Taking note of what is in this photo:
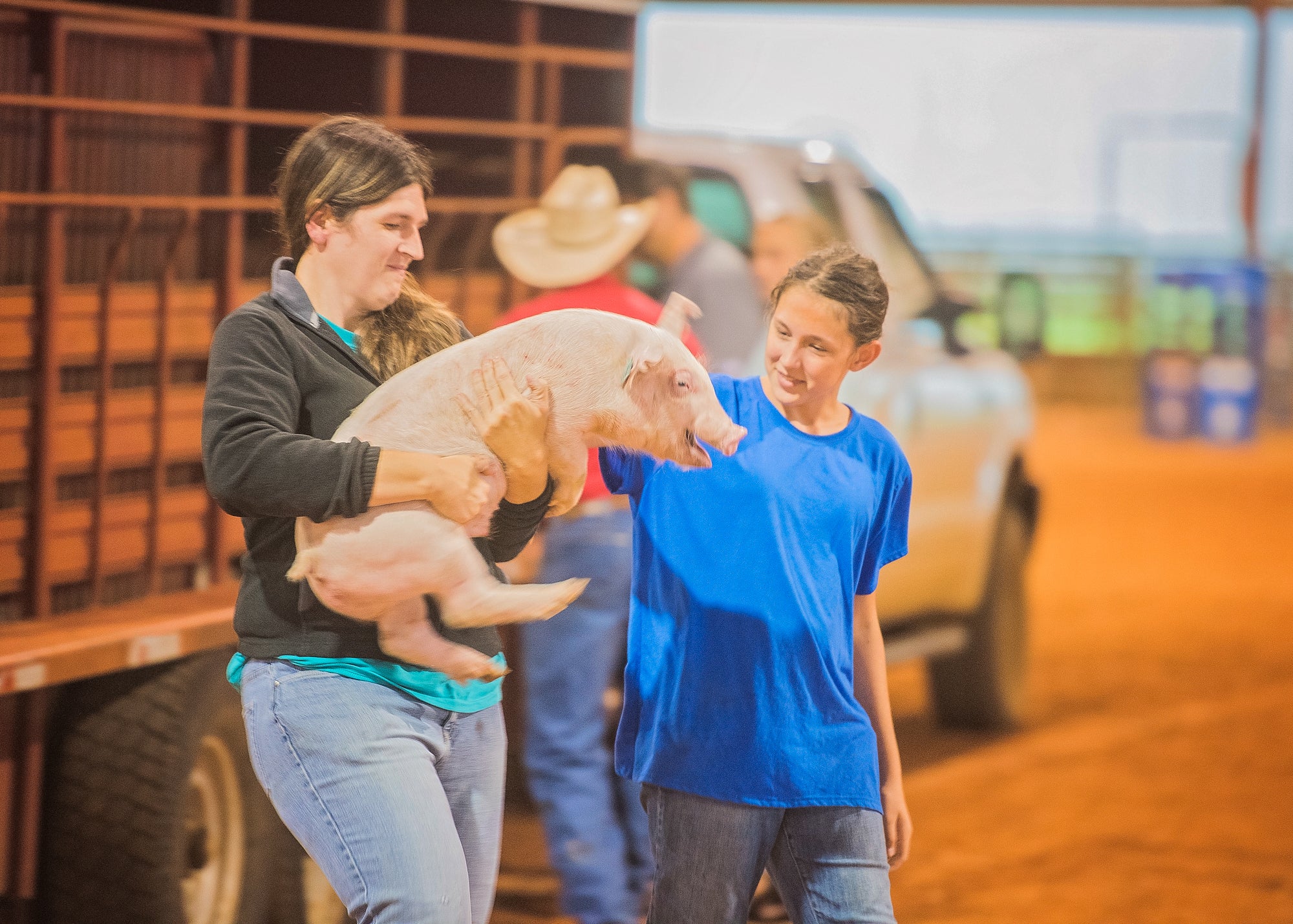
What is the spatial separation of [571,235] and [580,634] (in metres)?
1.24

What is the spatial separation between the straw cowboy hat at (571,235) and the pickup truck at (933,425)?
903 millimetres

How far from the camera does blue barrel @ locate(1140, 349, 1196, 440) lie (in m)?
22.3

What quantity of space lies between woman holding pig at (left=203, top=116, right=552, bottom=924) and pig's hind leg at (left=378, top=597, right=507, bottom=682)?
0.06 metres

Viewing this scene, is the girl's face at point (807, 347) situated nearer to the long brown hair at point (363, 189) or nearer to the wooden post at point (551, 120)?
the long brown hair at point (363, 189)

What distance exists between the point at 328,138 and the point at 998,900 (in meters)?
4.00

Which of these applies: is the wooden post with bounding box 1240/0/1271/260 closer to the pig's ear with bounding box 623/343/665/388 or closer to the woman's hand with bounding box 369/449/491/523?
the pig's ear with bounding box 623/343/665/388

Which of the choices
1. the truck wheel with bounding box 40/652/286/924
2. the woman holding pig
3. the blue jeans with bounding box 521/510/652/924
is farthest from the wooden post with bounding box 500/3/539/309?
the woman holding pig

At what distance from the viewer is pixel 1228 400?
72.4ft

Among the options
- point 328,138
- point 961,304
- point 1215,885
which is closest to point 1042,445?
point 961,304

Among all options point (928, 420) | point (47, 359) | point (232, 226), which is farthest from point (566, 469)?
point (928, 420)

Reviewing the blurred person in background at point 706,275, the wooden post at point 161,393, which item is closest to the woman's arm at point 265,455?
the wooden post at point 161,393

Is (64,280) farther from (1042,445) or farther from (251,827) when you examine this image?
(1042,445)

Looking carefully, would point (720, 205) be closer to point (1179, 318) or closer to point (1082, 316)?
point (1179, 318)

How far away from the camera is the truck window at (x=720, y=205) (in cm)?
620
